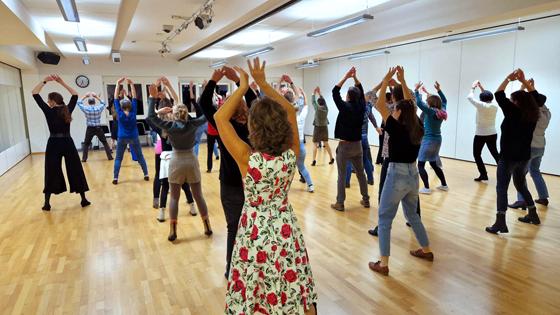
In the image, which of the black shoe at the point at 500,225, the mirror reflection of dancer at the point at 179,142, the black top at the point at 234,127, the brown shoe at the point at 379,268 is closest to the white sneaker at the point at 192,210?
the mirror reflection of dancer at the point at 179,142

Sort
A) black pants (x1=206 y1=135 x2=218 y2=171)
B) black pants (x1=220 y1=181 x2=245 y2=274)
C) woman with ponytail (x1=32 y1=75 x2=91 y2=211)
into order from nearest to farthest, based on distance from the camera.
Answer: black pants (x1=220 y1=181 x2=245 y2=274) < woman with ponytail (x1=32 y1=75 x2=91 y2=211) < black pants (x1=206 y1=135 x2=218 y2=171)

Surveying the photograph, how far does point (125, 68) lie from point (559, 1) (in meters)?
11.6

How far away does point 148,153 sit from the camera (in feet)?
34.8

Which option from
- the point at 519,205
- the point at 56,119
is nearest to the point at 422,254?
the point at 519,205

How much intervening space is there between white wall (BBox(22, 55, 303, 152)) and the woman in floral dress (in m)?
11.4

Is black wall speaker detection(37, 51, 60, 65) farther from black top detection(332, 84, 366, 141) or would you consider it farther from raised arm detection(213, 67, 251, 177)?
raised arm detection(213, 67, 251, 177)

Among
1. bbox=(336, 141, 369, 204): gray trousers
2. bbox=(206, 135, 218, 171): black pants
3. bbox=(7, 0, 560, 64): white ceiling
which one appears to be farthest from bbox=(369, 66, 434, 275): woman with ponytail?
bbox=(206, 135, 218, 171): black pants

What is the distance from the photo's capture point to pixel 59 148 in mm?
5039

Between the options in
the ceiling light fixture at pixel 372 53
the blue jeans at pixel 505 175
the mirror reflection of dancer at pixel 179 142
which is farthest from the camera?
the ceiling light fixture at pixel 372 53

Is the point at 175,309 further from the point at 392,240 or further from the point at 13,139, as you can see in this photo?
the point at 13,139

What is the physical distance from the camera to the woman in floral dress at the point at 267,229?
70.4 inches

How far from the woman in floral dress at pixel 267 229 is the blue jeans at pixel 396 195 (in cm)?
144

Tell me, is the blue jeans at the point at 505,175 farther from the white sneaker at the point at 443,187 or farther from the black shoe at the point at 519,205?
the white sneaker at the point at 443,187

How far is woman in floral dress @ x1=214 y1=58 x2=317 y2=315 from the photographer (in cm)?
179
